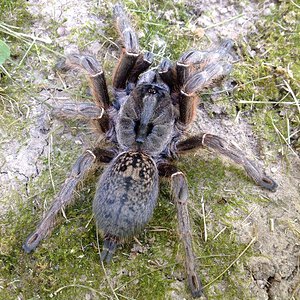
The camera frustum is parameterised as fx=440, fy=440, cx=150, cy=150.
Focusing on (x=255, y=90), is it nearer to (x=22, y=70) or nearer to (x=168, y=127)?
(x=168, y=127)

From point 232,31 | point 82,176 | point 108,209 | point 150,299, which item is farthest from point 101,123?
point 232,31

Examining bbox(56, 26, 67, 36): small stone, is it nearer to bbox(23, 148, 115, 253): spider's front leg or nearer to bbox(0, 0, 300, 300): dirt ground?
bbox(0, 0, 300, 300): dirt ground

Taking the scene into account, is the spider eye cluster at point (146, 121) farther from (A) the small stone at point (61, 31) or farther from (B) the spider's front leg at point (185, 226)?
(A) the small stone at point (61, 31)

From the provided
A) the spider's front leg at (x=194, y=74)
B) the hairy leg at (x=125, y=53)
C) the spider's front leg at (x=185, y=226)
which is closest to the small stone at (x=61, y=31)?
the hairy leg at (x=125, y=53)

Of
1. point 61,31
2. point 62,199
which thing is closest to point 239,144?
point 62,199

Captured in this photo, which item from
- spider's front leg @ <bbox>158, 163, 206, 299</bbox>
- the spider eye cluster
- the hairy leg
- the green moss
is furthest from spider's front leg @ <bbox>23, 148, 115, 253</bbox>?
the green moss

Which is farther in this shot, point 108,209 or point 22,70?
point 22,70
